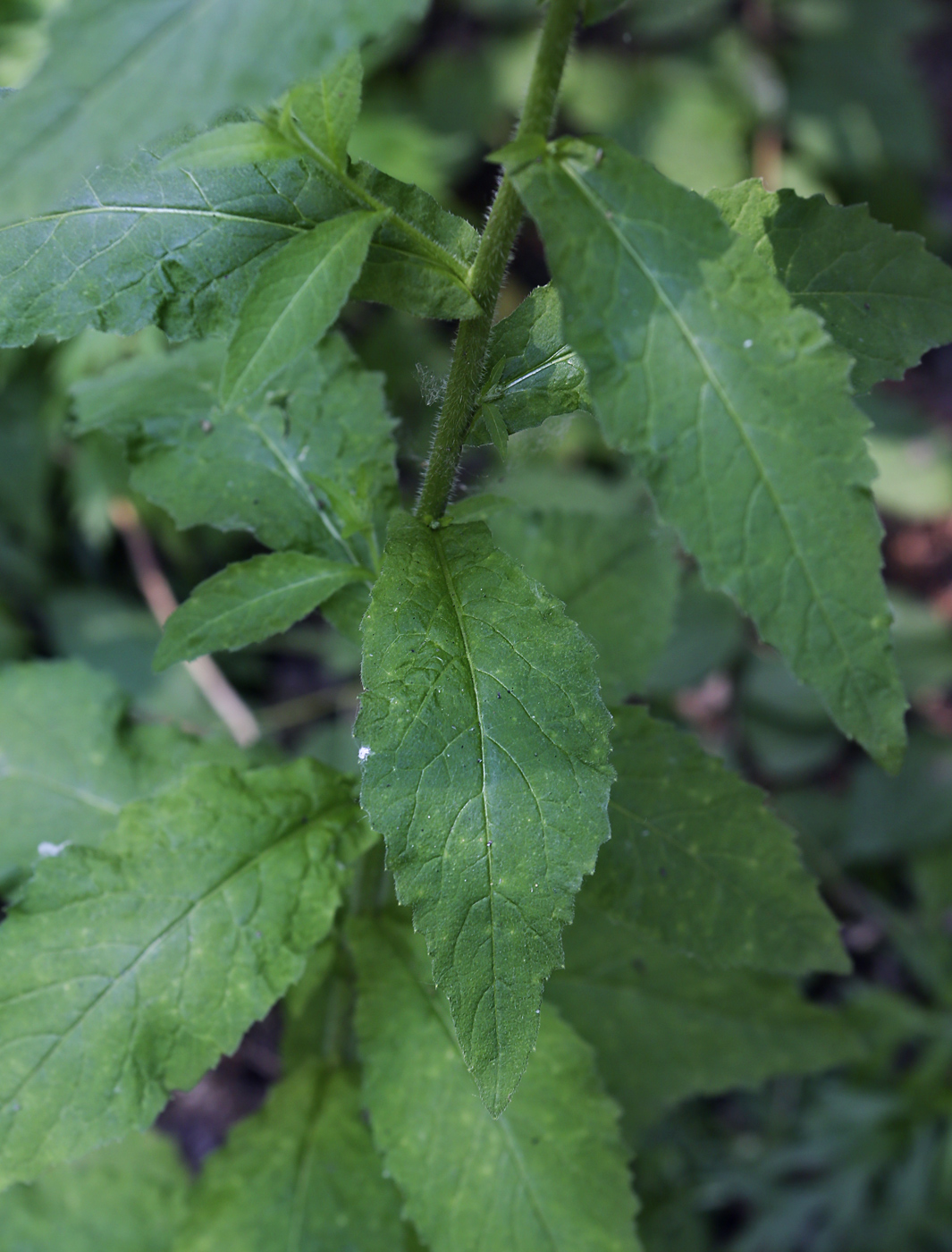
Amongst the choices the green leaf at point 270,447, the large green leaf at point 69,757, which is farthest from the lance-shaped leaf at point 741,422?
the large green leaf at point 69,757

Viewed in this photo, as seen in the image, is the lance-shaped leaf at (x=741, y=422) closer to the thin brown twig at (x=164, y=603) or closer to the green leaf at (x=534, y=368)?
the green leaf at (x=534, y=368)

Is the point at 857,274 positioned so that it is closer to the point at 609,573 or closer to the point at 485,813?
the point at 485,813

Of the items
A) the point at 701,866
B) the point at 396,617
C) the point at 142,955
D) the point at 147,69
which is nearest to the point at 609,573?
the point at 701,866

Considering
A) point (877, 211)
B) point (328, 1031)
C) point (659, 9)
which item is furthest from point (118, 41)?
point (877, 211)

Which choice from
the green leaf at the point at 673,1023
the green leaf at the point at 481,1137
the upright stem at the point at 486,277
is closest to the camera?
the upright stem at the point at 486,277

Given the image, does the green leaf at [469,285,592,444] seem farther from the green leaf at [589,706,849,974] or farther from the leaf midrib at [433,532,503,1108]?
the green leaf at [589,706,849,974]

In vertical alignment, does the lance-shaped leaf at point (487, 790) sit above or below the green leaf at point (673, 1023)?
above
